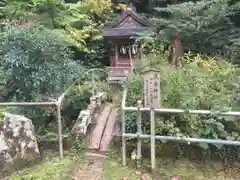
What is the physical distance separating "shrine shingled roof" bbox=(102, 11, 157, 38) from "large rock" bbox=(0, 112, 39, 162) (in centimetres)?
590

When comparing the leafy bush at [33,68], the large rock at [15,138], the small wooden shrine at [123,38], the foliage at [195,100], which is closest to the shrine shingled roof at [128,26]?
the small wooden shrine at [123,38]

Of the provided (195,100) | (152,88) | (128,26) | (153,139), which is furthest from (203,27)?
(153,139)

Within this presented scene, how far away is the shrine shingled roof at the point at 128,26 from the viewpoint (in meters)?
9.82

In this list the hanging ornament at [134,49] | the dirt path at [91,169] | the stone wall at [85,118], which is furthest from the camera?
the hanging ornament at [134,49]

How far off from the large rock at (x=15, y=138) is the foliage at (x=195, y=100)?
167cm

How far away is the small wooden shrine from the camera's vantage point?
386 inches

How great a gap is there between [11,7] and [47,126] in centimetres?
569

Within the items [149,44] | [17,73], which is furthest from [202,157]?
[149,44]

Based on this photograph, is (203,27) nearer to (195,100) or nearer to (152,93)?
(195,100)

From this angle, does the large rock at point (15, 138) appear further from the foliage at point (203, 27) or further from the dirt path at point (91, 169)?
the foliage at point (203, 27)

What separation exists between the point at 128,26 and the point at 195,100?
609 cm

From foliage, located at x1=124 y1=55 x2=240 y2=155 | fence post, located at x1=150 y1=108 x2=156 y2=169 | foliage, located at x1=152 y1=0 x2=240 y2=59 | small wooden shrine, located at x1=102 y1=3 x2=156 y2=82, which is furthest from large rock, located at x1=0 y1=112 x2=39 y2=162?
foliage, located at x1=152 y1=0 x2=240 y2=59

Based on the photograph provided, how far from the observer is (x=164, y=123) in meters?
4.64

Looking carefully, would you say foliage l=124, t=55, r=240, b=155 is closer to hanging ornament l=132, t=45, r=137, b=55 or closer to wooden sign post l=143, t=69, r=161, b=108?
wooden sign post l=143, t=69, r=161, b=108
